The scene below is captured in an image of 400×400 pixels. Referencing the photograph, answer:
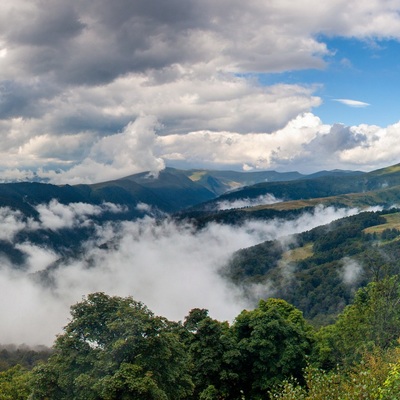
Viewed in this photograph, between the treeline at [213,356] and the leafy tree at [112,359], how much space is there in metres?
0.10

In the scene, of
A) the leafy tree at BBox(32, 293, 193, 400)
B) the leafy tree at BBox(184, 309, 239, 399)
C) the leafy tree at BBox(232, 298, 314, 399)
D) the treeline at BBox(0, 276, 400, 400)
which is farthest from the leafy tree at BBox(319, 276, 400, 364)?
the leafy tree at BBox(32, 293, 193, 400)

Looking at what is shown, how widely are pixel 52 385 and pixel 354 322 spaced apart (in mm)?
41553

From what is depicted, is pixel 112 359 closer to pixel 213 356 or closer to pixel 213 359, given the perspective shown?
pixel 213 356

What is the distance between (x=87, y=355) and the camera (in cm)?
4303

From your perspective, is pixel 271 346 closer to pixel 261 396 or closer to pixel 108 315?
pixel 261 396

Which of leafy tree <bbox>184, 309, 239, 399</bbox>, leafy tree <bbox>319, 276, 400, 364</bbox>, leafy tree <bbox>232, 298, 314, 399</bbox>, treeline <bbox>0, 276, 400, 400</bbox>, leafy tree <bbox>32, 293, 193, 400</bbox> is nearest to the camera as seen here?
treeline <bbox>0, 276, 400, 400</bbox>

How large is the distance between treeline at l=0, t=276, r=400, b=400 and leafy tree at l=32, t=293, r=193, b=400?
0.33ft

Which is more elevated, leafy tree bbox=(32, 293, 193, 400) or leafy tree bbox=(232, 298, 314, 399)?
leafy tree bbox=(32, 293, 193, 400)

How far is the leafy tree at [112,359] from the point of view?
38.8 meters

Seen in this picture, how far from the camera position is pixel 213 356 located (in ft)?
195

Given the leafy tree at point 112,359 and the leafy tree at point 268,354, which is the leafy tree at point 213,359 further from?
the leafy tree at point 112,359

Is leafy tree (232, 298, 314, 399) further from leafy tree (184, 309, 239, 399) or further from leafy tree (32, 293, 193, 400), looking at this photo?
leafy tree (32, 293, 193, 400)

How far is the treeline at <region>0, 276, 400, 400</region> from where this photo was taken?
38.0m

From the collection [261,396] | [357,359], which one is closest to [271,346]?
[261,396]
